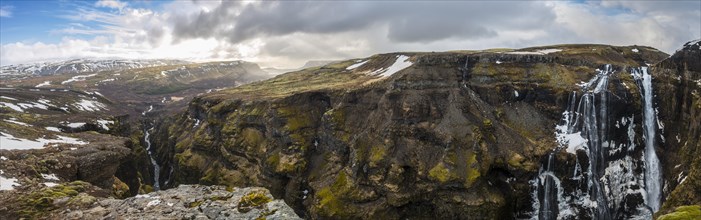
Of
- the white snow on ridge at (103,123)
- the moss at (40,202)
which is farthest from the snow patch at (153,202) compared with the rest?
the white snow on ridge at (103,123)

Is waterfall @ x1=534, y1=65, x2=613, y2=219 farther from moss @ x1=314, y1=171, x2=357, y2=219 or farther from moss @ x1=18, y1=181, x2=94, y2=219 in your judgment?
moss @ x1=18, y1=181, x2=94, y2=219

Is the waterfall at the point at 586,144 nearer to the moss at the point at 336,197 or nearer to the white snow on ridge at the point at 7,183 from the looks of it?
the moss at the point at 336,197

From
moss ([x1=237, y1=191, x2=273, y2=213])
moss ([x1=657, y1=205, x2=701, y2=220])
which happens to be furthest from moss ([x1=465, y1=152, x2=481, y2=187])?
moss ([x1=237, y1=191, x2=273, y2=213])

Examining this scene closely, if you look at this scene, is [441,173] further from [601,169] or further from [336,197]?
[601,169]

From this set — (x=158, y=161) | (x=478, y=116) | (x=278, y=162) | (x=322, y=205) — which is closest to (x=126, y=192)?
(x=322, y=205)

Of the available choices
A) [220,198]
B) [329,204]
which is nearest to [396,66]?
[329,204]

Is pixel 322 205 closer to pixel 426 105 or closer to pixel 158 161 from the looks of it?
pixel 426 105
